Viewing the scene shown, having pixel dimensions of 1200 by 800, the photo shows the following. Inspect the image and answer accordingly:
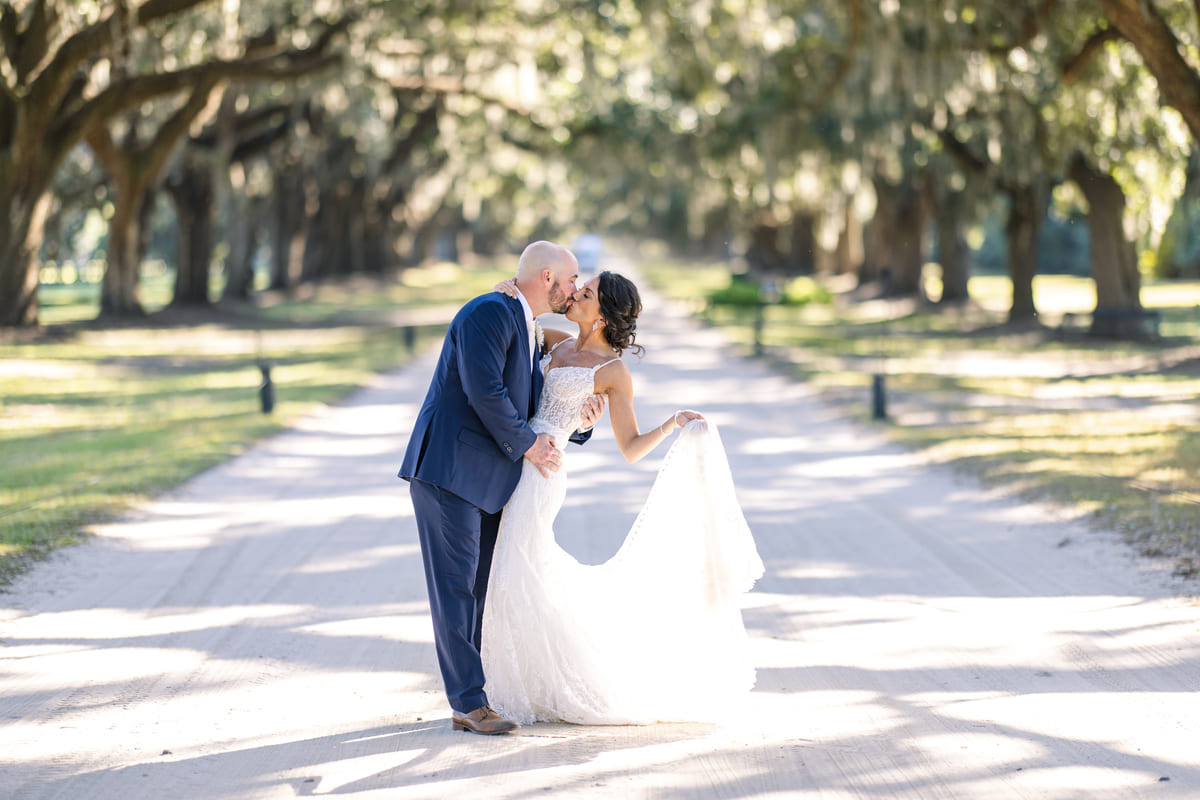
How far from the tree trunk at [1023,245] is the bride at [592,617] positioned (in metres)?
24.7

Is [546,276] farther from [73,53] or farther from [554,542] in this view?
[73,53]

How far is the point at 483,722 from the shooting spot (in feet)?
17.1

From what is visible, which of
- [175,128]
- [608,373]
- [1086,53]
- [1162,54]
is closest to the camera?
[608,373]

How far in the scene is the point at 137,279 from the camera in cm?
3048

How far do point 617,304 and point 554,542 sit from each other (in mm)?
960

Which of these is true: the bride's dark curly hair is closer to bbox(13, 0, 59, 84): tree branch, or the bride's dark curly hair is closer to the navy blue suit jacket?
the navy blue suit jacket

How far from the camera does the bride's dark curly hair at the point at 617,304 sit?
211 inches

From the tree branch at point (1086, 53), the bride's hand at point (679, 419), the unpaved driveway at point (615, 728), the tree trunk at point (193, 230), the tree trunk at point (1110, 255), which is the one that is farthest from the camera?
the tree trunk at point (193, 230)

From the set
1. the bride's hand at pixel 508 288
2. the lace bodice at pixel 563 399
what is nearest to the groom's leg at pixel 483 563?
the lace bodice at pixel 563 399

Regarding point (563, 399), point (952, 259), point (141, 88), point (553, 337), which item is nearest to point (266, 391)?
point (141, 88)

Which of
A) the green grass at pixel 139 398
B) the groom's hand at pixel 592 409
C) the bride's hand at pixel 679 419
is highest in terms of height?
the groom's hand at pixel 592 409

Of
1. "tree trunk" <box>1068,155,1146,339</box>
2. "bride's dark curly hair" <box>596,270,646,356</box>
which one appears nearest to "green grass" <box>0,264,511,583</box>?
"bride's dark curly hair" <box>596,270,646,356</box>

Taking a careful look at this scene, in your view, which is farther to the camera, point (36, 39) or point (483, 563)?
point (36, 39)

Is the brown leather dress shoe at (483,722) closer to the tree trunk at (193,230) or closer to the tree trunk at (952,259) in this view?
the tree trunk at (193,230)
